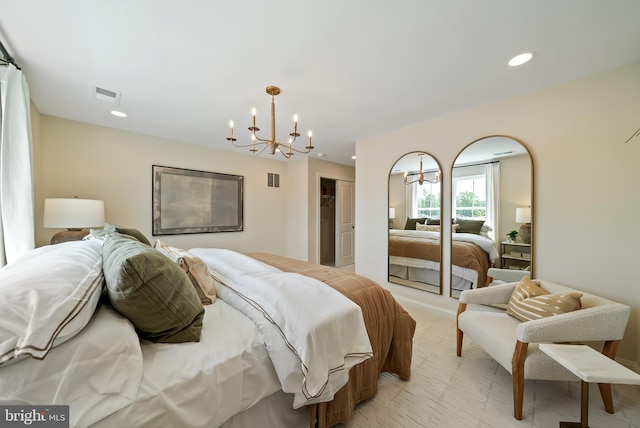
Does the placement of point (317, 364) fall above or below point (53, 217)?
below

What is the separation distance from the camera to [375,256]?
3.46 meters

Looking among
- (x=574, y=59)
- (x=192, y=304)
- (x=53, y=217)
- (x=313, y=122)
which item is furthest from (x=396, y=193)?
(x=53, y=217)

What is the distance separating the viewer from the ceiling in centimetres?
133

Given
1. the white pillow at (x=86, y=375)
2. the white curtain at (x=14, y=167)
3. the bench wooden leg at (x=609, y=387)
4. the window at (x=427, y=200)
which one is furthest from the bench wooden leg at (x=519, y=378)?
the white curtain at (x=14, y=167)


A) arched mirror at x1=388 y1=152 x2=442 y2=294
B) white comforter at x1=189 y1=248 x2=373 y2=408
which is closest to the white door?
arched mirror at x1=388 y1=152 x2=442 y2=294

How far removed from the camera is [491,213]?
97.6 inches

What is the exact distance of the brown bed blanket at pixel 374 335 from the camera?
57.3 inches

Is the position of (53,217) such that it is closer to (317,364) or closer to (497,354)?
(317,364)

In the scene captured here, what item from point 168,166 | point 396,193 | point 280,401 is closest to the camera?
point 280,401

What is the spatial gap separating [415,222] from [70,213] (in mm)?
4021

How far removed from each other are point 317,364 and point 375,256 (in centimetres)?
255

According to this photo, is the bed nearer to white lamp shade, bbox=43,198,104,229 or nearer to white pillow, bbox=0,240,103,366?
white pillow, bbox=0,240,103,366

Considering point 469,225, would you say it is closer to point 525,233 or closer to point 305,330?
point 525,233

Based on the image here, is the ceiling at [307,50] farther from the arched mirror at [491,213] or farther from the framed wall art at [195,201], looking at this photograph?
the framed wall art at [195,201]
